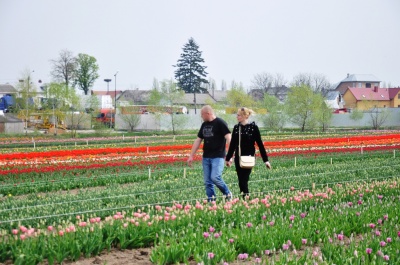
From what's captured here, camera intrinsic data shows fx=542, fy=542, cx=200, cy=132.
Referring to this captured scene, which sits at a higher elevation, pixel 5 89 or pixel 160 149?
pixel 5 89

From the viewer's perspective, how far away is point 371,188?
11.6 meters

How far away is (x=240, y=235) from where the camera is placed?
23.7 feet

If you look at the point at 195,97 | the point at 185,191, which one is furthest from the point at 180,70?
the point at 185,191

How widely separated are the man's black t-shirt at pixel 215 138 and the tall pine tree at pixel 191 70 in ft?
270

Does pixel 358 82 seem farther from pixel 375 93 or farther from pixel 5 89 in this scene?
pixel 5 89

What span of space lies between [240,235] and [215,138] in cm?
393

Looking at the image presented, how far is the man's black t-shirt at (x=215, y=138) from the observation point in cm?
1093

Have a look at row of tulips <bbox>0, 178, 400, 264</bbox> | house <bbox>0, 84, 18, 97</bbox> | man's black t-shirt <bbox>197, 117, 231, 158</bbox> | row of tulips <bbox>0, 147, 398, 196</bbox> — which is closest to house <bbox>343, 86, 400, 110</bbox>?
house <bbox>0, 84, 18, 97</bbox>

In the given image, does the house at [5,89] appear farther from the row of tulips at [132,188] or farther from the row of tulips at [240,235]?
the row of tulips at [240,235]

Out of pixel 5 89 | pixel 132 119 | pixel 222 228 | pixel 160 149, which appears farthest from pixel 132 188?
pixel 5 89

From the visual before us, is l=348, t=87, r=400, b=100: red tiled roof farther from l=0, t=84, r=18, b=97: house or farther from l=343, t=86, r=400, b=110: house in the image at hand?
l=0, t=84, r=18, b=97: house

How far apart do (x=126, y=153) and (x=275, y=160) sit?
27.9 feet

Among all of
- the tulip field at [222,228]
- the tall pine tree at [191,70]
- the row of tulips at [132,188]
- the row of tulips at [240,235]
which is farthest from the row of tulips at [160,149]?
A: the tall pine tree at [191,70]

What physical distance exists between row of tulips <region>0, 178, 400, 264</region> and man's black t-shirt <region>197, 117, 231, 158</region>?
1538 mm
